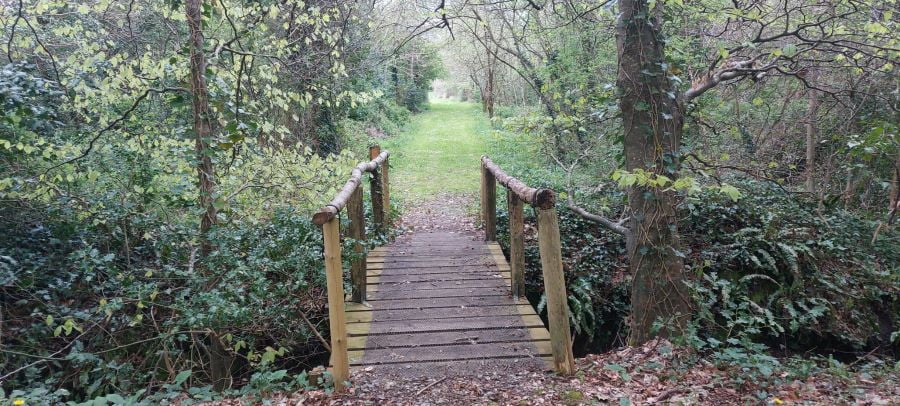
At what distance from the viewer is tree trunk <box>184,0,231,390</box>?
178 inches

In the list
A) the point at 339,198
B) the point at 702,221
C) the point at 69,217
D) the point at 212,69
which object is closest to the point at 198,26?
the point at 212,69

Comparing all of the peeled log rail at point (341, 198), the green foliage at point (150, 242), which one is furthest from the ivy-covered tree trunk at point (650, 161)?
the green foliage at point (150, 242)

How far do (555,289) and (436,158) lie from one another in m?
13.5

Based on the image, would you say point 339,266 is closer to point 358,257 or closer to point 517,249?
point 358,257

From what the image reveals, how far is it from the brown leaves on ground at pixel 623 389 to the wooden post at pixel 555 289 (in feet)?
0.45

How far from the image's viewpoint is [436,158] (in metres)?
16.9

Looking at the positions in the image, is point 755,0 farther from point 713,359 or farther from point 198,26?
point 198,26

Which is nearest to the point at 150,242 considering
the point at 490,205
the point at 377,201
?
the point at 377,201

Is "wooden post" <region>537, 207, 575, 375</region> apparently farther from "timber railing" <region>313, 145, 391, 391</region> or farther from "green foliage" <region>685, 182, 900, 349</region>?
"green foliage" <region>685, 182, 900, 349</region>

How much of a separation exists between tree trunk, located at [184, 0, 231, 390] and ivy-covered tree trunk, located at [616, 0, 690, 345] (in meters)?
3.65

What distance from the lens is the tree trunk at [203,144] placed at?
178 inches

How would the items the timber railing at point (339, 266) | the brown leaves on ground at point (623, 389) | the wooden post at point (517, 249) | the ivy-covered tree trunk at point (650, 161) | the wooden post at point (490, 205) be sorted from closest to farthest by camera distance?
the brown leaves on ground at point (623, 389) < the timber railing at point (339, 266) < the ivy-covered tree trunk at point (650, 161) < the wooden post at point (517, 249) < the wooden post at point (490, 205)

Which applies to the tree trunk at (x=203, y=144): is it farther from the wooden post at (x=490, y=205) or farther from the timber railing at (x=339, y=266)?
the wooden post at (x=490, y=205)

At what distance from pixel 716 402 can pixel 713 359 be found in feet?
2.66
